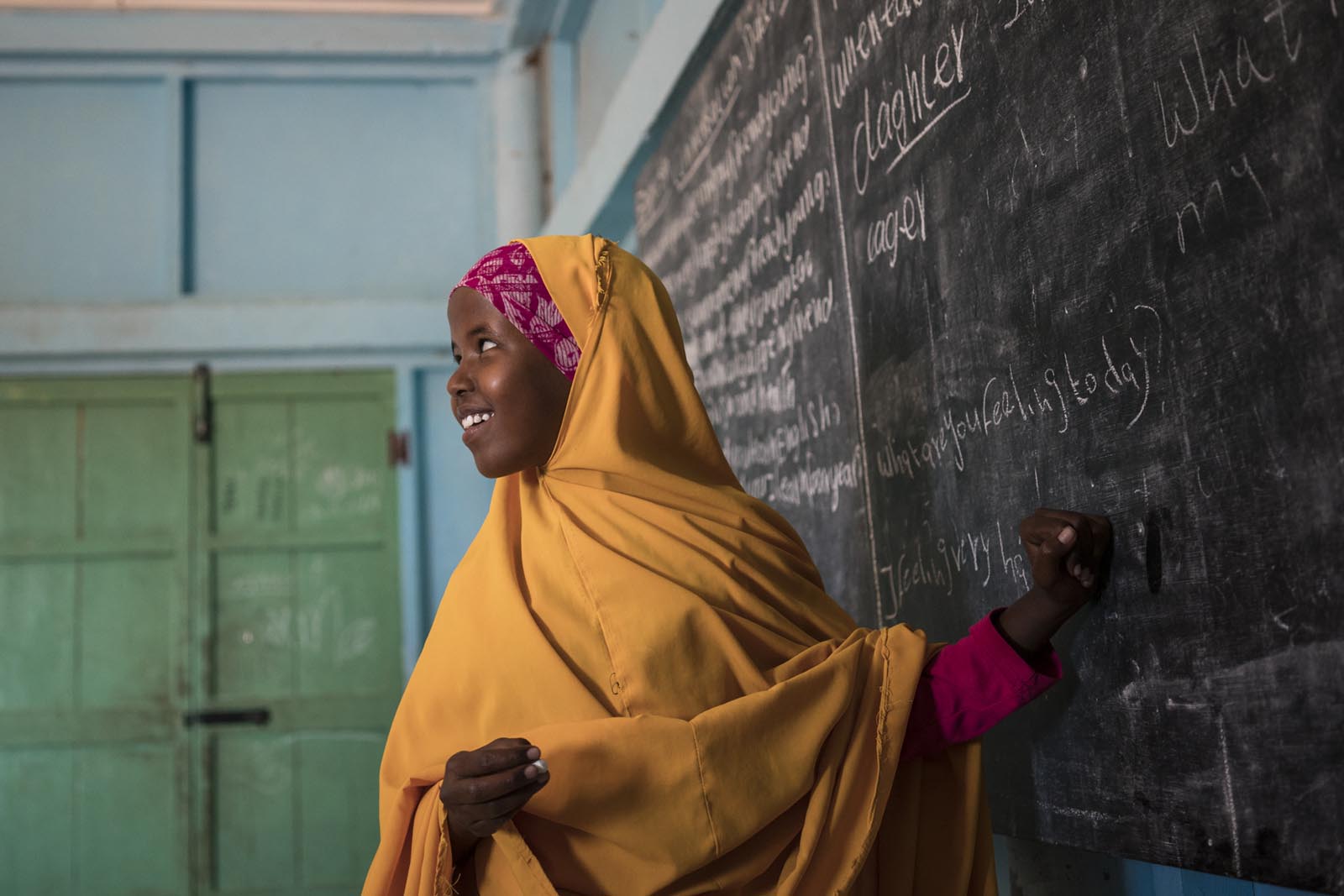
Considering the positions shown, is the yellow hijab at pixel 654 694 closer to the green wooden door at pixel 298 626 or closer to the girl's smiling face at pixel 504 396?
the girl's smiling face at pixel 504 396

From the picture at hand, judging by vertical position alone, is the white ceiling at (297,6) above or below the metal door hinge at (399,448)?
above

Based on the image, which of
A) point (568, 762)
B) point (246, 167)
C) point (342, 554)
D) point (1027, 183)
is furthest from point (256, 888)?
point (1027, 183)

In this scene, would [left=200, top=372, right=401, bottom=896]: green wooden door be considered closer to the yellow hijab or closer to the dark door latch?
the dark door latch

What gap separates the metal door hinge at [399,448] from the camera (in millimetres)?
4340

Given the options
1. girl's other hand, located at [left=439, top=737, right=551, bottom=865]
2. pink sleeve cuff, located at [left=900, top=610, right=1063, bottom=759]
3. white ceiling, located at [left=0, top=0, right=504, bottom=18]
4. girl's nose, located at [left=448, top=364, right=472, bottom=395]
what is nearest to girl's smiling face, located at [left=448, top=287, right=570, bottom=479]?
girl's nose, located at [left=448, top=364, right=472, bottom=395]

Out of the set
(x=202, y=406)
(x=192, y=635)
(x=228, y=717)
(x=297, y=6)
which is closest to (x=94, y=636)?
(x=192, y=635)

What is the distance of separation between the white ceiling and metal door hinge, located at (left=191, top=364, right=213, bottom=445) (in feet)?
4.73

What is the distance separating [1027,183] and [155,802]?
391 centimetres

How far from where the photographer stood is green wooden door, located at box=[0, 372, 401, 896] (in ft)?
13.0

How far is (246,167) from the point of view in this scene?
4.46 metres

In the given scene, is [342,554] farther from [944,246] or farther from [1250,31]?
[1250,31]

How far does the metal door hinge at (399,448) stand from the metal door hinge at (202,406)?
0.67m

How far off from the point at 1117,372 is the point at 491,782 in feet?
2.33

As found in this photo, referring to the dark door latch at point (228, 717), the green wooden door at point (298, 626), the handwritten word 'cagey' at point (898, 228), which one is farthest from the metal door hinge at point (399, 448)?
the handwritten word 'cagey' at point (898, 228)
